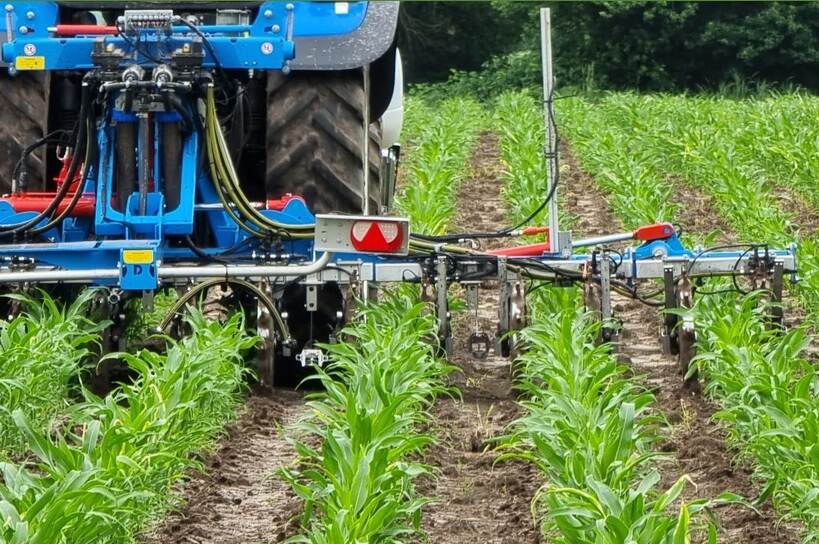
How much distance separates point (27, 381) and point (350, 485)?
1.93 meters

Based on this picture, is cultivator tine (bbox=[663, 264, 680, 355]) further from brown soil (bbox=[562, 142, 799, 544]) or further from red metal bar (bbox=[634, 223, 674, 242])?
red metal bar (bbox=[634, 223, 674, 242])

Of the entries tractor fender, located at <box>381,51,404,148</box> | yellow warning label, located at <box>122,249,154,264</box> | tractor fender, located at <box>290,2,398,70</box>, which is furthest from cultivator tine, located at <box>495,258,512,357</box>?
tractor fender, located at <box>381,51,404,148</box>

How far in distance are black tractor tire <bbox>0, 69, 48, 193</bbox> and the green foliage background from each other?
25.1 m

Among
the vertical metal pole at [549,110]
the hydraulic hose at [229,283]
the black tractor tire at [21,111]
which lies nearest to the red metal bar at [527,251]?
the vertical metal pole at [549,110]

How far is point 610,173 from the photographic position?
563 inches

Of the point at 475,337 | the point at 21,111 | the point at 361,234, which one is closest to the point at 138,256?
the point at 361,234

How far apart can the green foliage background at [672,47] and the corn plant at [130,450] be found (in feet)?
86.0

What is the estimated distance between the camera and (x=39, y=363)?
6320 millimetres

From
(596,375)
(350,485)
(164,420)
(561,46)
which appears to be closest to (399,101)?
(596,375)

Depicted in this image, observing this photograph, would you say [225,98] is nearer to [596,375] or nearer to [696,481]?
[596,375]

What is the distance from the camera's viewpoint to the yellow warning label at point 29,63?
22.9 ft

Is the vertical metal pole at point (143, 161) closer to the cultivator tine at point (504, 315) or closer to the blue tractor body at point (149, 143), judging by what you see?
the blue tractor body at point (149, 143)

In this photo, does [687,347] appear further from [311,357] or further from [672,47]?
[672,47]

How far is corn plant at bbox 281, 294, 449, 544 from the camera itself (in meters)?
4.59
